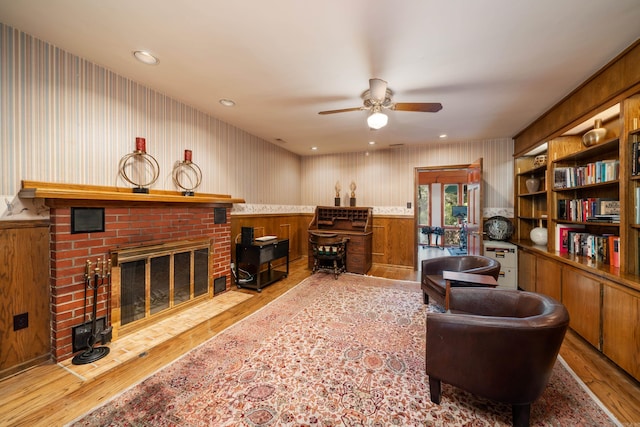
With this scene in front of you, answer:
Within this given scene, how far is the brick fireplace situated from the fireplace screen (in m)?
0.17

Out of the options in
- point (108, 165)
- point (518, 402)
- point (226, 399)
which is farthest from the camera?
point (108, 165)

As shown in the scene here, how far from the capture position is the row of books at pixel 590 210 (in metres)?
2.35

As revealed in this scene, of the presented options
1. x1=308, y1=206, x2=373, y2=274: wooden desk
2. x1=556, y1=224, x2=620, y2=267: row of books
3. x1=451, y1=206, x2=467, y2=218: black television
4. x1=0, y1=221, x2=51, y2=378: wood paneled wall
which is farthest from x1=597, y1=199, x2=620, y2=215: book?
x1=451, y1=206, x2=467, y2=218: black television

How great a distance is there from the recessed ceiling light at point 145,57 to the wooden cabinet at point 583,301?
4257 mm

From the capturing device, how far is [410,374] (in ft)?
6.13

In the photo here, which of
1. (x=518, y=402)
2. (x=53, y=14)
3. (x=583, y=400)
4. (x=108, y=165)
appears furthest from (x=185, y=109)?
(x=583, y=400)

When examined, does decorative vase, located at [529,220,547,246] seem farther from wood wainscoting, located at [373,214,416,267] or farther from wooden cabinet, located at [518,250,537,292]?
wood wainscoting, located at [373,214,416,267]

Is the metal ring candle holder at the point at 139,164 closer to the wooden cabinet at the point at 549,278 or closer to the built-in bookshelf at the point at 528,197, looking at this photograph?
the wooden cabinet at the point at 549,278

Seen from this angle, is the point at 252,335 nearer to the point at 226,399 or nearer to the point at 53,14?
the point at 226,399

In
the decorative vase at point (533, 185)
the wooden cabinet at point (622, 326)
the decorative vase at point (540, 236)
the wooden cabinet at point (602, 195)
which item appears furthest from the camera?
the decorative vase at point (533, 185)

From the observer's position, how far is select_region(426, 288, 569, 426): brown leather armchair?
53.4 inches

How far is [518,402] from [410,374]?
2.17 ft

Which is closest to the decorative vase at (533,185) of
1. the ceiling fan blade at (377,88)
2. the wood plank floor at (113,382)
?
the wood plank floor at (113,382)

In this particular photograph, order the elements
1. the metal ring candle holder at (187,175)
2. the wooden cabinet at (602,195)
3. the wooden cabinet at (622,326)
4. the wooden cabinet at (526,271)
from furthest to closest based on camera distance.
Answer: the wooden cabinet at (526,271), the metal ring candle holder at (187,175), the wooden cabinet at (602,195), the wooden cabinet at (622,326)
